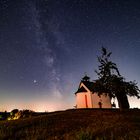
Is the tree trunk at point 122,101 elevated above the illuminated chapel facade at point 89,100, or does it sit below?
below

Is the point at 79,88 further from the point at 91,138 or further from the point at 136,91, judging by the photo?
the point at 91,138

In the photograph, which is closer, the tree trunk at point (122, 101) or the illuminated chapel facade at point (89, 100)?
the tree trunk at point (122, 101)

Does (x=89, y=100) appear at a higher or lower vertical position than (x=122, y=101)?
higher

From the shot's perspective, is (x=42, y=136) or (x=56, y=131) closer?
(x=42, y=136)

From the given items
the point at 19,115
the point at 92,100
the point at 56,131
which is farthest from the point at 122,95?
the point at 56,131

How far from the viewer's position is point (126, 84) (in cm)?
3150

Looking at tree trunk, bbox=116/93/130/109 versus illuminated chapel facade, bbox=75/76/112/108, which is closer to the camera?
tree trunk, bbox=116/93/130/109

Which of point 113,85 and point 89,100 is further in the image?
point 89,100

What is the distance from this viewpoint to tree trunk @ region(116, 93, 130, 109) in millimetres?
33269

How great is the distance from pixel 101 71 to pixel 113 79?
265 centimetres

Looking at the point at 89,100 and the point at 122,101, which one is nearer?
the point at 122,101

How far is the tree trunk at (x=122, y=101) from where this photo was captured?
33269 millimetres

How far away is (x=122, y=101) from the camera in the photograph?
33938 mm

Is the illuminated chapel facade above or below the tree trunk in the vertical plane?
above
